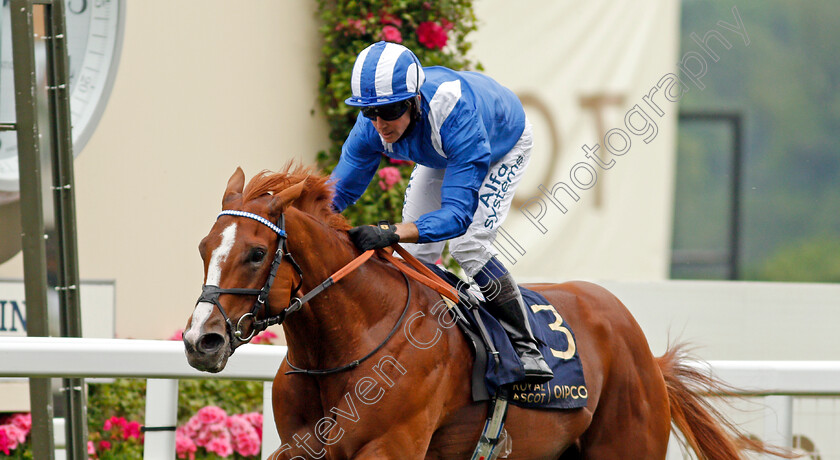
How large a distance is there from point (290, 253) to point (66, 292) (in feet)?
4.53

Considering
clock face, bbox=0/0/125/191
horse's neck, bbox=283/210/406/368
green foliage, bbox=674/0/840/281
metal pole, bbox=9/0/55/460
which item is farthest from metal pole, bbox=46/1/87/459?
green foliage, bbox=674/0/840/281

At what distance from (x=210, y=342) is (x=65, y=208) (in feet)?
4.91

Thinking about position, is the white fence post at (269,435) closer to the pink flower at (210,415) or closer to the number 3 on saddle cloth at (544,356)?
the number 3 on saddle cloth at (544,356)

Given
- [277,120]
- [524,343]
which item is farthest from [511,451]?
[277,120]

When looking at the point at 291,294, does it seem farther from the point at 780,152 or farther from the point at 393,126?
the point at 780,152

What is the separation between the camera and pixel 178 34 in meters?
5.07

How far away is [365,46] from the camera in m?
5.30

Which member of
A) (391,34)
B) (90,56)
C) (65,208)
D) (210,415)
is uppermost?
(391,34)

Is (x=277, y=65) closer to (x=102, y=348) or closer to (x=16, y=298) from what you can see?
(x=16, y=298)

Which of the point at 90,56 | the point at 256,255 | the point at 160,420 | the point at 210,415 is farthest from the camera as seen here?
the point at 90,56

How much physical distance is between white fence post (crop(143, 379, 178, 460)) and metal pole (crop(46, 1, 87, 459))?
337mm

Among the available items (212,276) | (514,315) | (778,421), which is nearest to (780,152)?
(778,421)

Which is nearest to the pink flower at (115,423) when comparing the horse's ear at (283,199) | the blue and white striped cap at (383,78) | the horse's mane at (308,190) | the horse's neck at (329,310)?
the horse's neck at (329,310)

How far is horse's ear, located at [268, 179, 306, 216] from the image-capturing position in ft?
7.77
